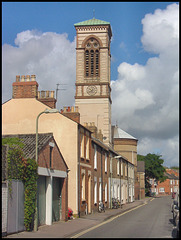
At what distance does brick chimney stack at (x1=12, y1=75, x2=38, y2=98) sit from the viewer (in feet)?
89.9

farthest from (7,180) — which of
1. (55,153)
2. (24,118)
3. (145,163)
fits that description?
(145,163)

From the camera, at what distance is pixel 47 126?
89.0 feet

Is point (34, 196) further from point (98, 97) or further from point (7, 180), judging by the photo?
point (98, 97)

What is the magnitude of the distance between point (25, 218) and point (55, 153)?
214 inches

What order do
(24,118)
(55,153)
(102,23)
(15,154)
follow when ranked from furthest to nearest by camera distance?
(102,23) → (24,118) → (55,153) → (15,154)

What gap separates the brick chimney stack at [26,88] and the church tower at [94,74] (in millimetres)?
37356

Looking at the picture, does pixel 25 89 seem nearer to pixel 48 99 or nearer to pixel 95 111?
pixel 48 99

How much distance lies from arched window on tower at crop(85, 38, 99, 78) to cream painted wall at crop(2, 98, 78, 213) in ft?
142

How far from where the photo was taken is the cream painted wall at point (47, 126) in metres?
26.7

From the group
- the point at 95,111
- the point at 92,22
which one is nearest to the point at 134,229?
the point at 95,111

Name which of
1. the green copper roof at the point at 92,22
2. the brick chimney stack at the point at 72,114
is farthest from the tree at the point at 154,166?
the brick chimney stack at the point at 72,114

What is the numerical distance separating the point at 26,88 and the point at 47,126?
3285 mm

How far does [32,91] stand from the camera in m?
27.5

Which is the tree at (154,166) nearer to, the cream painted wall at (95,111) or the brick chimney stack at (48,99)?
the cream painted wall at (95,111)
